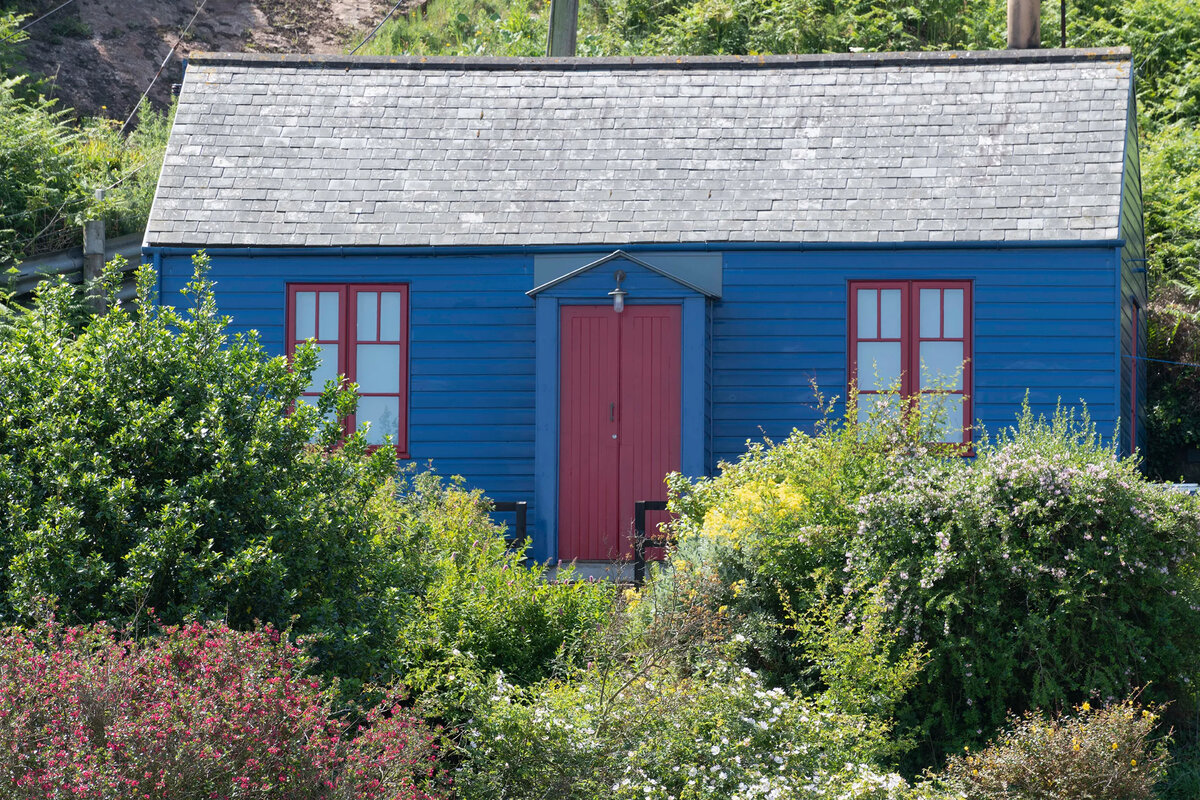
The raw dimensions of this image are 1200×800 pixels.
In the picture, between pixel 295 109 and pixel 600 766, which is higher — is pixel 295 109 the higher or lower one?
the higher one

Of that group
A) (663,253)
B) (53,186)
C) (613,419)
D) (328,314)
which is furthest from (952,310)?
(53,186)

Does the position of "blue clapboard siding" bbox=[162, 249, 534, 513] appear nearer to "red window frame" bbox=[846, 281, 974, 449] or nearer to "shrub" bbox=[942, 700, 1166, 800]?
"red window frame" bbox=[846, 281, 974, 449]

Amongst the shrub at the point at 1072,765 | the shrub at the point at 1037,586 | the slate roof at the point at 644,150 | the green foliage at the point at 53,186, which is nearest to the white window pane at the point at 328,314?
the slate roof at the point at 644,150

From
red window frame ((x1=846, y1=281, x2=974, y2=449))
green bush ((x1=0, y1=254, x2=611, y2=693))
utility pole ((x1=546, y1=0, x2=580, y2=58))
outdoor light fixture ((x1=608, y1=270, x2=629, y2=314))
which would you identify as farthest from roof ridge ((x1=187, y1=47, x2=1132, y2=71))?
green bush ((x1=0, y1=254, x2=611, y2=693))

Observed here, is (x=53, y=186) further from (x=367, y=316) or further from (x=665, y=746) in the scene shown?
(x=665, y=746)

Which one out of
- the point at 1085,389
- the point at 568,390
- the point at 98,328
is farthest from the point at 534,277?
the point at 98,328

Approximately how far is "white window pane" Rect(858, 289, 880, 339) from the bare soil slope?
18067 millimetres

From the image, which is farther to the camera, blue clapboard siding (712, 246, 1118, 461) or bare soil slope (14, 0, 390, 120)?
bare soil slope (14, 0, 390, 120)

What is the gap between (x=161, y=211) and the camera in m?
13.4

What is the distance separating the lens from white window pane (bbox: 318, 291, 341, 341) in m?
13.4

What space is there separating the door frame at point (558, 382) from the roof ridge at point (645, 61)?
3193 mm

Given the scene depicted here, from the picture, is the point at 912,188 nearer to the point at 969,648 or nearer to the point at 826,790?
the point at 969,648

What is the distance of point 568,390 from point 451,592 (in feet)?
17.1

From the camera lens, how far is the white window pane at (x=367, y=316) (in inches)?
526
